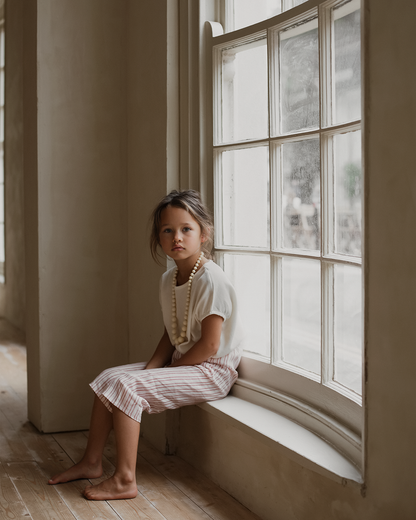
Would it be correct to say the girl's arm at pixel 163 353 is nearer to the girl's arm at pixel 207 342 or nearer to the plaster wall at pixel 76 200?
the girl's arm at pixel 207 342

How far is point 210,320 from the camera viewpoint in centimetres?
234

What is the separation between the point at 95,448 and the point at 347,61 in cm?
169

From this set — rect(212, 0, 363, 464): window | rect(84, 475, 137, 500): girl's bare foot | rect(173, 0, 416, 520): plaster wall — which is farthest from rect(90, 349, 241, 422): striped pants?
rect(173, 0, 416, 520): plaster wall

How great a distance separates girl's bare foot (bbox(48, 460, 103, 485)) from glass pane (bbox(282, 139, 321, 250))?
1.15 meters

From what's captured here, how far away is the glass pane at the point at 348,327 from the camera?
6.28ft

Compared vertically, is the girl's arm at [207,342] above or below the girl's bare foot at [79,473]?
above

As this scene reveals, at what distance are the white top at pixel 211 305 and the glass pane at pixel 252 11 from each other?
96 cm

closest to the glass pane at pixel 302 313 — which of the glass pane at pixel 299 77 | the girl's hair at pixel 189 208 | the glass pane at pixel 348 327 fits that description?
the glass pane at pixel 348 327

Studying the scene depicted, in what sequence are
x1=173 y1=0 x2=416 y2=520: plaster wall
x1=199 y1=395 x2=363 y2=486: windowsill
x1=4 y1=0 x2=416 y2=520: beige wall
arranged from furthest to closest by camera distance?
1. x1=4 y1=0 x2=416 y2=520: beige wall
2. x1=199 y1=395 x2=363 y2=486: windowsill
3. x1=173 y1=0 x2=416 y2=520: plaster wall

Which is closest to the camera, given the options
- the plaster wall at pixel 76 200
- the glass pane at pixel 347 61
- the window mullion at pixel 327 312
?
the glass pane at pixel 347 61

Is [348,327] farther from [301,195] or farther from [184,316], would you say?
[184,316]

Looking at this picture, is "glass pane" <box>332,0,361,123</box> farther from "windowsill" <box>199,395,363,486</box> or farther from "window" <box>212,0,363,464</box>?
"windowsill" <box>199,395,363,486</box>

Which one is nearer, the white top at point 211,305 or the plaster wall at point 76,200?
the white top at point 211,305

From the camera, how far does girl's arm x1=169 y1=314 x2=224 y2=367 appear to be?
7.68ft
